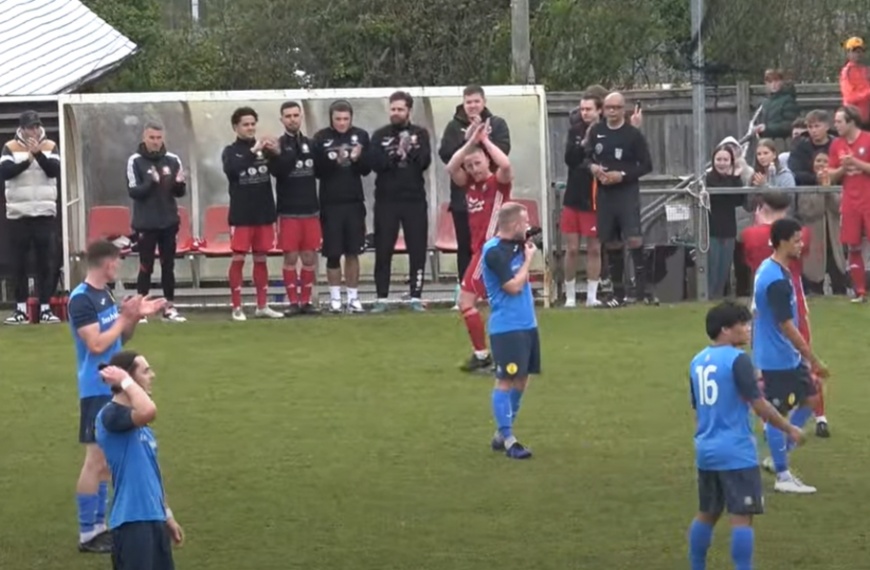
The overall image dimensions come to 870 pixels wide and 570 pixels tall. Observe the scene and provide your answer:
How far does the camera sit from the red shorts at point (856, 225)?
1848cm

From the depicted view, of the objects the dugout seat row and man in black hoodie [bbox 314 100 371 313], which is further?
the dugout seat row

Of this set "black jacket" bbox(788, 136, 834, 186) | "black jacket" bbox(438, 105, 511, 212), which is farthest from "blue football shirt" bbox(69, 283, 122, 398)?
"black jacket" bbox(788, 136, 834, 186)

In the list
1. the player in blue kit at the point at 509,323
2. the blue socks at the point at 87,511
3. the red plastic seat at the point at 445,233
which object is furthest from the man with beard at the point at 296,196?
the blue socks at the point at 87,511

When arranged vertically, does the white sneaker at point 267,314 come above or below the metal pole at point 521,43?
below

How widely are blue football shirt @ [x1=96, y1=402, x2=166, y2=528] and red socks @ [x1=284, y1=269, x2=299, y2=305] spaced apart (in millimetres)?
11052

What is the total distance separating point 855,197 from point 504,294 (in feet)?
26.0

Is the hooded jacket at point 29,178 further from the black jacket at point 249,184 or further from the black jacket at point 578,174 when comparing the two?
the black jacket at point 578,174

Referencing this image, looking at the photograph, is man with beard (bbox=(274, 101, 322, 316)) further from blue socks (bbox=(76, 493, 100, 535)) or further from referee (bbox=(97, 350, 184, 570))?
referee (bbox=(97, 350, 184, 570))

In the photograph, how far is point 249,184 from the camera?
1848cm

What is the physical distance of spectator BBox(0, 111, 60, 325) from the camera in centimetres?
1855

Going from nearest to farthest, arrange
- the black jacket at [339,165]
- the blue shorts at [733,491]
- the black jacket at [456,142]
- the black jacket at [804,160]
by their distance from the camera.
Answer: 1. the blue shorts at [733,491]
2. the black jacket at [456,142]
3. the black jacket at [339,165]
4. the black jacket at [804,160]

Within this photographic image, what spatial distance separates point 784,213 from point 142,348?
24.1ft

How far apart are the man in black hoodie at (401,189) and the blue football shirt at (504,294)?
6.59 m

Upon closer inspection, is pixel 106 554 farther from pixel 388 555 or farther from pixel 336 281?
pixel 336 281
